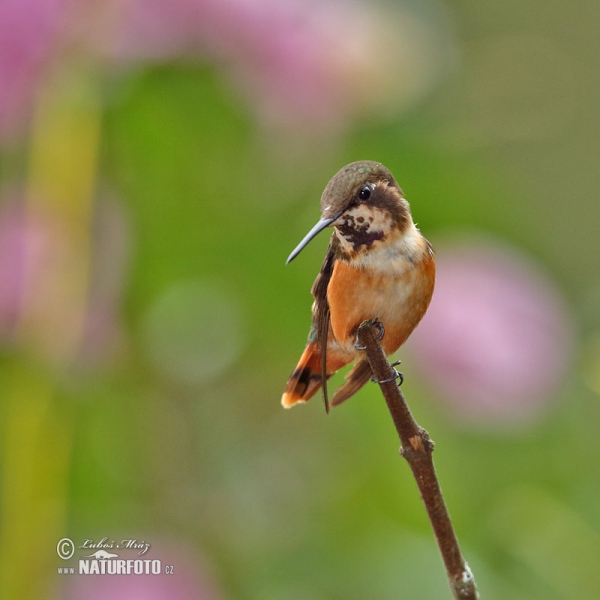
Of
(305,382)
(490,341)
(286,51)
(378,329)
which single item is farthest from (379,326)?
(286,51)

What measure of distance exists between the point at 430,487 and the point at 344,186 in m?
0.13

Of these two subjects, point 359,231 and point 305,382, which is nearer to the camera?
point 359,231

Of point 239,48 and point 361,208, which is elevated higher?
point 239,48

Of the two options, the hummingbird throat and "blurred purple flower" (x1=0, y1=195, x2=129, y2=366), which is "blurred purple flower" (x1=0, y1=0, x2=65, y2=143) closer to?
"blurred purple flower" (x1=0, y1=195, x2=129, y2=366)

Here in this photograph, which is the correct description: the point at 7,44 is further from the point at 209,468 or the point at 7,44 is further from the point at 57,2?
the point at 209,468

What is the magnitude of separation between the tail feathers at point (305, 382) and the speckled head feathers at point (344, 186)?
140 millimetres

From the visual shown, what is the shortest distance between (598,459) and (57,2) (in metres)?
0.74

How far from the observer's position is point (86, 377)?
0.83 meters

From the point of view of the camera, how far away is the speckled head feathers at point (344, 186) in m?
0.40

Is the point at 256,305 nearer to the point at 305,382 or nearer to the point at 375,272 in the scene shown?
the point at 305,382

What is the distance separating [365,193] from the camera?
43cm

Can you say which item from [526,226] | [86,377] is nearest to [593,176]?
[526,226]

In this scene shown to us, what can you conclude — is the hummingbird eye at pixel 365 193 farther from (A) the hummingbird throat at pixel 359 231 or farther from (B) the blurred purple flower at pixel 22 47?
(B) the blurred purple flower at pixel 22 47

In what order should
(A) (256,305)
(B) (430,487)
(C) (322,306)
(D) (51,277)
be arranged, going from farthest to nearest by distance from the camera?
(A) (256,305) < (D) (51,277) < (C) (322,306) < (B) (430,487)
